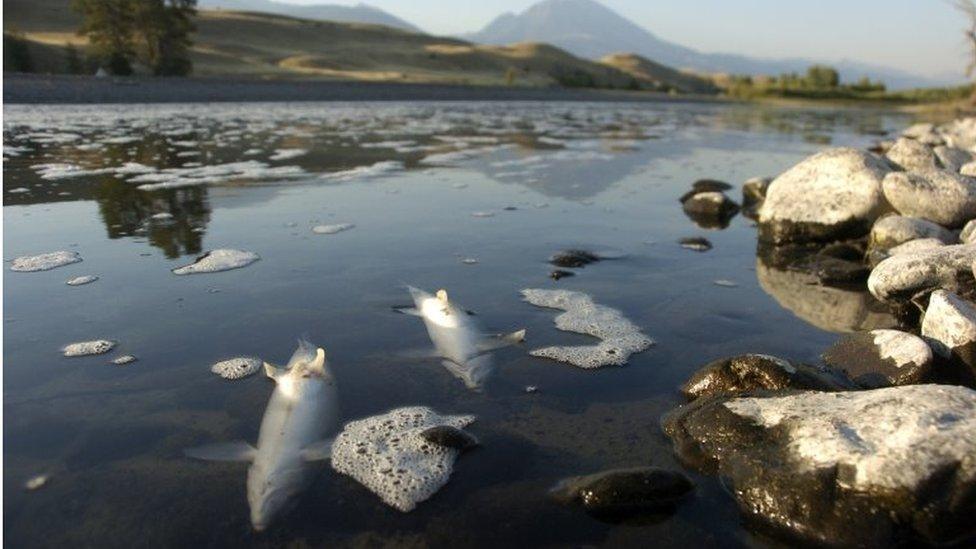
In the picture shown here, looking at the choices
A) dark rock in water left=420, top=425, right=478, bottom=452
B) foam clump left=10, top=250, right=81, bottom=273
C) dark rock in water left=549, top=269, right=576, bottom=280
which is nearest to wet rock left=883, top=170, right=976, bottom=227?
dark rock in water left=549, top=269, right=576, bottom=280

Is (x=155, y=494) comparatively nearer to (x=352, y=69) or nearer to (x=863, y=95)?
(x=352, y=69)

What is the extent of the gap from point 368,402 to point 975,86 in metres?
65.8

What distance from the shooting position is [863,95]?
241ft

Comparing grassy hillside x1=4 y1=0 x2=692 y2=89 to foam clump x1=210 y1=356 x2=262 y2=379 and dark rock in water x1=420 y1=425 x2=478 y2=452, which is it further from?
dark rock in water x1=420 y1=425 x2=478 y2=452

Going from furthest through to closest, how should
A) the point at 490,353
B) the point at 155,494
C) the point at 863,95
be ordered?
the point at 863,95
the point at 490,353
the point at 155,494

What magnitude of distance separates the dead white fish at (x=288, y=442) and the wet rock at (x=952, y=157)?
11763 millimetres

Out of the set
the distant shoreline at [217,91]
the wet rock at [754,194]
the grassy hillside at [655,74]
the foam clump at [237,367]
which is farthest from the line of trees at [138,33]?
the grassy hillside at [655,74]

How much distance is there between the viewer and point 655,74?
109375 millimetres

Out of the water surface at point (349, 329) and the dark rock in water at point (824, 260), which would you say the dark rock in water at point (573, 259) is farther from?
the dark rock in water at point (824, 260)

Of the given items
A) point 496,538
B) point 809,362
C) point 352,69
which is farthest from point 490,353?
point 352,69

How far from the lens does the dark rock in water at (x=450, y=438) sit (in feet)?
12.9

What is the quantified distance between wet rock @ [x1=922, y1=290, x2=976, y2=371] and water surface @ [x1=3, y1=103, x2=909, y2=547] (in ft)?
2.67

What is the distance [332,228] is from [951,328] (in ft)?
22.2

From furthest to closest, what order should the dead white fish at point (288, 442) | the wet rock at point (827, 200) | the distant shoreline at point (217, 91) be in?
the distant shoreline at point (217, 91)
the wet rock at point (827, 200)
the dead white fish at point (288, 442)
